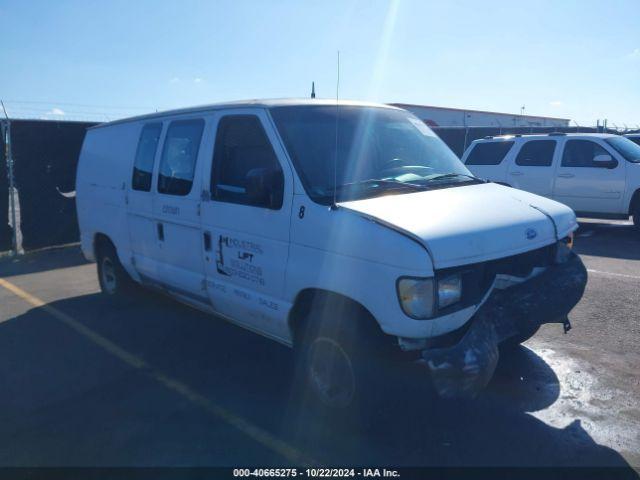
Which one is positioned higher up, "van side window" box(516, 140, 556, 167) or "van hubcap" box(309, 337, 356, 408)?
"van side window" box(516, 140, 556, 167)

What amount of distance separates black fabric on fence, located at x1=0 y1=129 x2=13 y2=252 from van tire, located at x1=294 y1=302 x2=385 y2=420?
8198mm

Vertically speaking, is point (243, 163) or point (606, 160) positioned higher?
point (243, 163)

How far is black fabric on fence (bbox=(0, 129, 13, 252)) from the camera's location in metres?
9.95

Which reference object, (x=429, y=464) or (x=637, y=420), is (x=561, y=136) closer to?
(x=637, y=420)

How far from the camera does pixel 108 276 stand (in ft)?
23.0

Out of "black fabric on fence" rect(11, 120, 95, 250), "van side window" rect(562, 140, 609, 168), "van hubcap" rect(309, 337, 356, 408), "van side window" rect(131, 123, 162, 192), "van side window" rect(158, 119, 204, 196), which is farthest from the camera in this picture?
"van side window" rect(562, 140, 609, 168)

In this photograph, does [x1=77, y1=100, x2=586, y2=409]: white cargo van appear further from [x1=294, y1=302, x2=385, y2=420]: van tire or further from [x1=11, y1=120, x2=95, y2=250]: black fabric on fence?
[x1=11, y1=120, x2=95, y2=250]: black fabric on fence

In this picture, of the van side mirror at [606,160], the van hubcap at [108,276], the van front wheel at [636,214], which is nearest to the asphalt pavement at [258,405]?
the van hubcap at [108,276]

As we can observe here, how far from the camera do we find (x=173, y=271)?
17.4 feet

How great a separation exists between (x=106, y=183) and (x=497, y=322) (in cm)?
476

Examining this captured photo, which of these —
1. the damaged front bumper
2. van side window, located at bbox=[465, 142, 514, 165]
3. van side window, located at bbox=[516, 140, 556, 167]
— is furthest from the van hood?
van side window, located at bbox=[465, 142, 514, 165]

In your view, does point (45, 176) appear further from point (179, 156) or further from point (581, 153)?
point (581, 153)

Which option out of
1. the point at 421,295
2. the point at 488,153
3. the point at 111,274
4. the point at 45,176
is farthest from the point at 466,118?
the point at 421,295

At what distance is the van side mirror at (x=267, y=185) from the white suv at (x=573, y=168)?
8.82 meters
